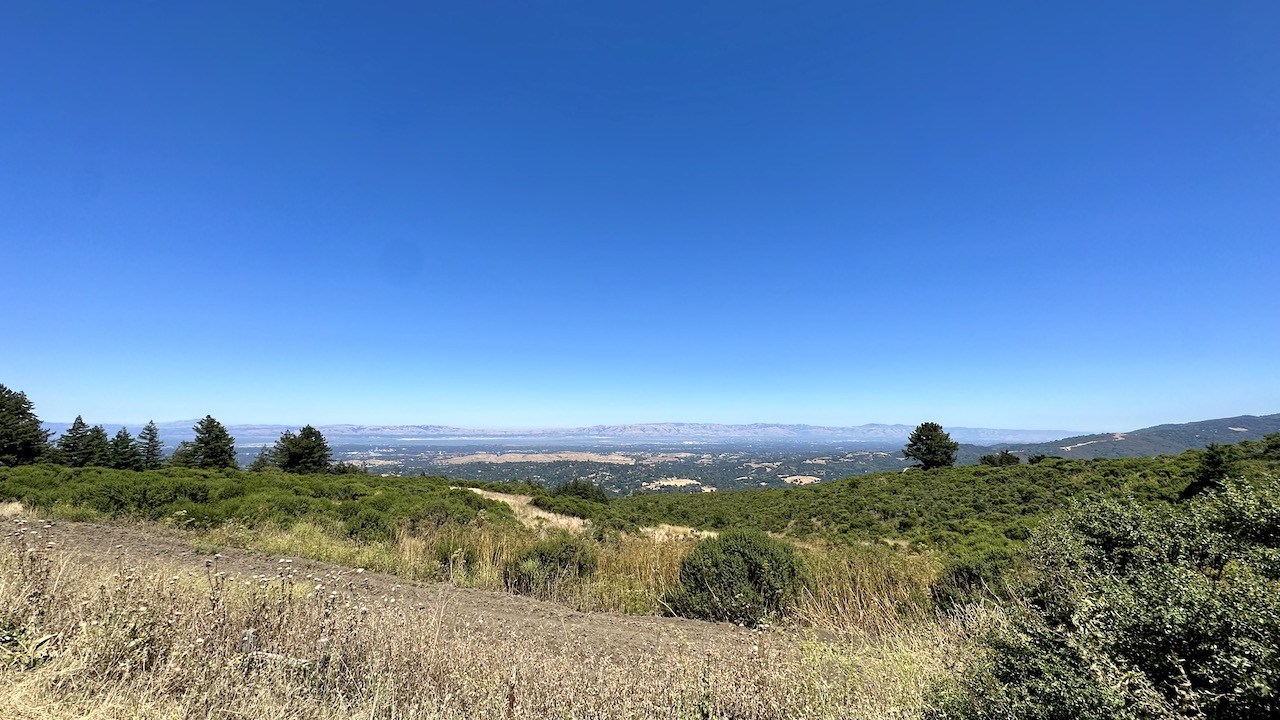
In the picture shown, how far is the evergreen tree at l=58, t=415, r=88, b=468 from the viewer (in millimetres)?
34969

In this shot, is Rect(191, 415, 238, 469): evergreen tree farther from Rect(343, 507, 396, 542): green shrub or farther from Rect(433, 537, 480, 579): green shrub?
Rect(433, 537, 480, 579): green shrub

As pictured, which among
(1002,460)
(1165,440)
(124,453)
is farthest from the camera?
(1165,440)

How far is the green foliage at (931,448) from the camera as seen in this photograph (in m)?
35.3

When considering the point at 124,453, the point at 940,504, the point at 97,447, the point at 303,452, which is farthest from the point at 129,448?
the point at 940,504

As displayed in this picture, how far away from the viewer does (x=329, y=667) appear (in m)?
3.08

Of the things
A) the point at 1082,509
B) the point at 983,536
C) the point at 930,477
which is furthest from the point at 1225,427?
the point at 1082,509

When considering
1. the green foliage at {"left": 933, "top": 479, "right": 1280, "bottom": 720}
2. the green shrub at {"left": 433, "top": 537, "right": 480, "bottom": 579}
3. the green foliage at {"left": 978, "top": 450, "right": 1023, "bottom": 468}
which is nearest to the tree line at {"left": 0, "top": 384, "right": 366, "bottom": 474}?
the green shrub at {"left": 433, "top": 537, "right": 480, "bottom": 579}

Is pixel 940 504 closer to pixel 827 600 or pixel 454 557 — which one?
pixel 827 600

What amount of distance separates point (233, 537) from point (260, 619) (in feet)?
20.1

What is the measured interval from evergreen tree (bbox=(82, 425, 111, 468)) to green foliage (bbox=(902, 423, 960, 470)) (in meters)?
59.3

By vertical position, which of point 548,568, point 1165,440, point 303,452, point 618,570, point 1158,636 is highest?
point 1158,636

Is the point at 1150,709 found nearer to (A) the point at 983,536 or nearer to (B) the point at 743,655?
(B) the point at 743,655

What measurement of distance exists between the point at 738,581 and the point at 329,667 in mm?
4395

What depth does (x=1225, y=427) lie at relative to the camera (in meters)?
159
